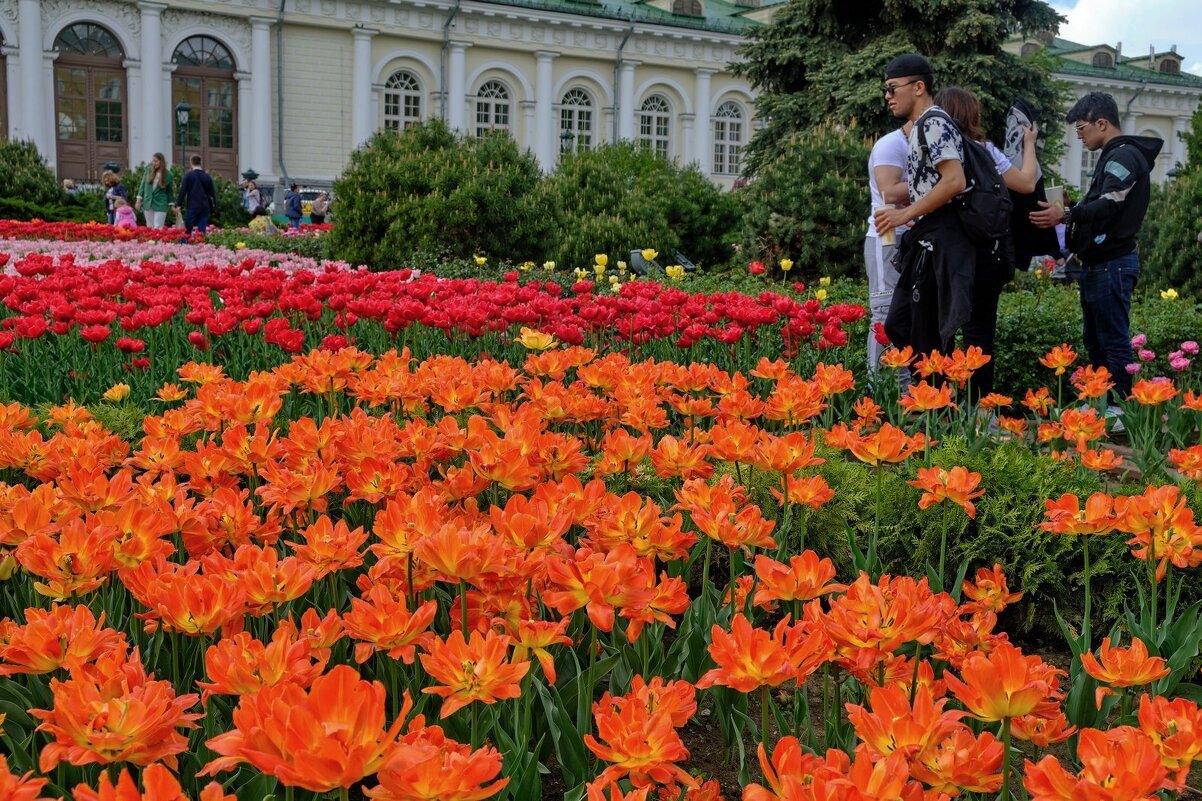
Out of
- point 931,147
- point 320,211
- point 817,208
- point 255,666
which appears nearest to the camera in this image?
point 255,666

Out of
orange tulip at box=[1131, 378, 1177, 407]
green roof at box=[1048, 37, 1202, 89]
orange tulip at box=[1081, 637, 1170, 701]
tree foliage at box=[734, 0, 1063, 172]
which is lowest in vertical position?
orange tulip at box=[1081, 637, 1170, 701]

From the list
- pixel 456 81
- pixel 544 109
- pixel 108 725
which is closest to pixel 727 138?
pixel 544 109

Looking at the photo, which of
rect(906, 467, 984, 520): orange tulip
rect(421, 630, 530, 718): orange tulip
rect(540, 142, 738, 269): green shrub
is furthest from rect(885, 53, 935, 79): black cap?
rect(540, 142, 738, 269): green shrub

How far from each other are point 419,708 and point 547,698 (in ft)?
0.79

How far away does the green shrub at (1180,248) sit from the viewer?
1149cm

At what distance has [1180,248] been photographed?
11703mm

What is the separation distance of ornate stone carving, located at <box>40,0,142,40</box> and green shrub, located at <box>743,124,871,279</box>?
26082 millimetres

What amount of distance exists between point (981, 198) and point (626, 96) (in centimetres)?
3562

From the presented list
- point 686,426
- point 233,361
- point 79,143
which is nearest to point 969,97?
point 686,426

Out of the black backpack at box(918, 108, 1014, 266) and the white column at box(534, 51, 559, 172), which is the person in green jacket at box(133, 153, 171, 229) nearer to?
the black backpack at box(918, 108, 1014, 266)

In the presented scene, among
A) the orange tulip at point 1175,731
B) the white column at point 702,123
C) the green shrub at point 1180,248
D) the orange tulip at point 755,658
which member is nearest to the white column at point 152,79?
the white column at point 702,123

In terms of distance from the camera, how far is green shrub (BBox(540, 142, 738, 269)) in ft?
41.7

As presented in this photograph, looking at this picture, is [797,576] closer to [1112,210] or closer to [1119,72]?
[1112,210]

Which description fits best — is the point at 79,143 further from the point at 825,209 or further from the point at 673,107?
the point at 825,209
